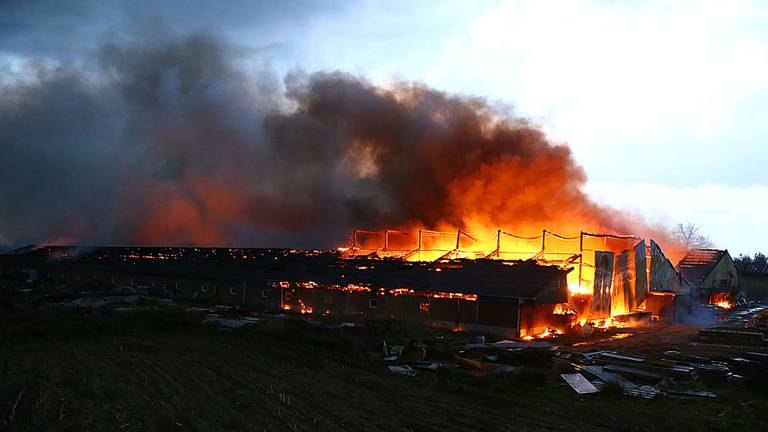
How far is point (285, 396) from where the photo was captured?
1241cm

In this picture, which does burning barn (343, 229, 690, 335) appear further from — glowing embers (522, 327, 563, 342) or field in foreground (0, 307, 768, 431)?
field in foreground (0, 307, 768, 431)

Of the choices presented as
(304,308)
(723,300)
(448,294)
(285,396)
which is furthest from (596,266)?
(723,300)

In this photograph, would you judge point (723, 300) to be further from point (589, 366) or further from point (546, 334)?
point (589, 366)

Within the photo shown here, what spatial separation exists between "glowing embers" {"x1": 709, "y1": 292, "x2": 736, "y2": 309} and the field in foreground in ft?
113

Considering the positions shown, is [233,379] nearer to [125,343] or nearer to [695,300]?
[125,343]

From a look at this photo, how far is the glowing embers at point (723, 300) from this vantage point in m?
45.7

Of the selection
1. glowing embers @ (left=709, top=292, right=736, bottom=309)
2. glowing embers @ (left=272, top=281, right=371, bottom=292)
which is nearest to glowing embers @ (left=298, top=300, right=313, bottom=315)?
glowing embers @ (left=272, top=281, right=371, bottom=292)

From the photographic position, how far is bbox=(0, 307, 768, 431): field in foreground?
10711 millimetres

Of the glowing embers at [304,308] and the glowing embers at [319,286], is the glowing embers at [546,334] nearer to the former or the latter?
the glowing embers at [319,286]

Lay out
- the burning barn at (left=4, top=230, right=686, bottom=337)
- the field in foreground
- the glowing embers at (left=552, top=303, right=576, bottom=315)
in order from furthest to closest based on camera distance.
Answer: the glowing embers at (left=552, top=303, right=576, bottom=315) → the burning barn at (left=4, top=230, right=686, bottom=337) → the field in foreground

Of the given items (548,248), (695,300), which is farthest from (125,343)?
(695,300)

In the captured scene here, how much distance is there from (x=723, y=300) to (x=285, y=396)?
4629 cm

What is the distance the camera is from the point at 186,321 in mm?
23594

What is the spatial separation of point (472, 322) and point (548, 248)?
1413 centimetres
